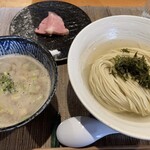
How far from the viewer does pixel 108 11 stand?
141cm

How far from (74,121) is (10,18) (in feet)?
2.42

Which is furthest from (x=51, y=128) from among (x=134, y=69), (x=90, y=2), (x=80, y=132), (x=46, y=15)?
(x=90, y=2)

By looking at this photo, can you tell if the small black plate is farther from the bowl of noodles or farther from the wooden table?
the bowl of noodles

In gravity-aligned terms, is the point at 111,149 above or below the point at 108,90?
below

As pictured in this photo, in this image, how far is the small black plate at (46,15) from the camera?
3.97 ft

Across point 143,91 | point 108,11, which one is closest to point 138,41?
point 143,91

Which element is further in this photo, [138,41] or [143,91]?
[138,41]

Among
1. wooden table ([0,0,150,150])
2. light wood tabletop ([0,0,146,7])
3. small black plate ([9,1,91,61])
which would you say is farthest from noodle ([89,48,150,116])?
light wood tabletop ([0,0,146,7])

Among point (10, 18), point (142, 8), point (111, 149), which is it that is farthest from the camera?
point (142, 8)

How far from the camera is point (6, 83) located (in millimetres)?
937

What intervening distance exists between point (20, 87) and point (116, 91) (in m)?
0.36

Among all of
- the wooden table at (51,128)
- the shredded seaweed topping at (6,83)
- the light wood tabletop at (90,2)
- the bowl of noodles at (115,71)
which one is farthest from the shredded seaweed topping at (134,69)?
the light wood tabletop at (90,2)

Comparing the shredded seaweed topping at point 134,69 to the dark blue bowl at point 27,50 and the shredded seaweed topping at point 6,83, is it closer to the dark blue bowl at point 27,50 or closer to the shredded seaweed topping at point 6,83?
the dark blue bowl at point 27,50

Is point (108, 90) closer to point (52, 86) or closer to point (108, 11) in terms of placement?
point (52, 86)
